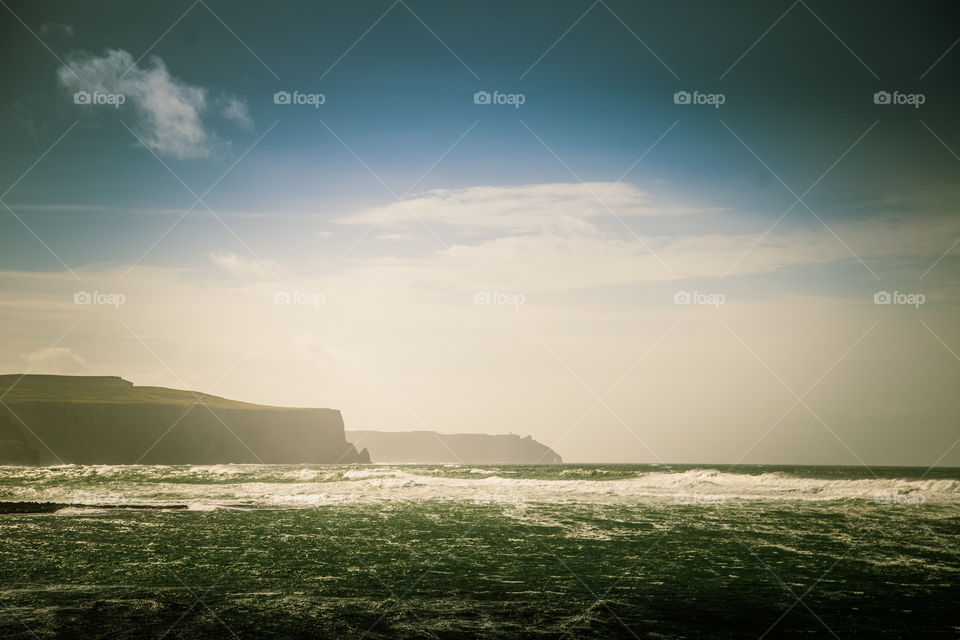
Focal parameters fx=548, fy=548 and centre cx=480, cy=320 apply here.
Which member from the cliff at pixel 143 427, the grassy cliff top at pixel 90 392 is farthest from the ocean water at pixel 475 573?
the grassy cliff top at pixel 90 392

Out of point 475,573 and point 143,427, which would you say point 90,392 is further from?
point 475,573

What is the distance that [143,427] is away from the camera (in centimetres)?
9538

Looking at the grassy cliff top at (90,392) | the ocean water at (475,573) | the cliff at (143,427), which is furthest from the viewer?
the grassy cliff top at (90,392)

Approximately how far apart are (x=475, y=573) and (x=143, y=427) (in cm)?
10193

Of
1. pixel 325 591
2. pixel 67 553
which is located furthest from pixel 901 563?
pixel 67 553

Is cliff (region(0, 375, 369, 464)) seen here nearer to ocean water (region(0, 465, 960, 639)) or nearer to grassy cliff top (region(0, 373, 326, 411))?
grassy cliff top (region(0, 373, 326, 411))

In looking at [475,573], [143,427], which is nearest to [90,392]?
[143,427]

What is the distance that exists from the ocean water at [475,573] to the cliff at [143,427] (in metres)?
80.6

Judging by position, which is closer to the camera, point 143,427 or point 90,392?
point 143,427

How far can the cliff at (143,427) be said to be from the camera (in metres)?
86.8

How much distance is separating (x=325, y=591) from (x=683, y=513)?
1802 cm

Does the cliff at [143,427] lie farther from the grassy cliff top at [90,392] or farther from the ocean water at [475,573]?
the ocean water at [475,573]

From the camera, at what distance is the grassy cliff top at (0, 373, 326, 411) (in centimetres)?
9844

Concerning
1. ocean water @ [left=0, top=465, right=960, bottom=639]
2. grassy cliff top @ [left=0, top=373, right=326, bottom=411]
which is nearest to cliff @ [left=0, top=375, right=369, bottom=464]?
grassy cliff top @ [left=0, top=373, right=326, bottom=411]
